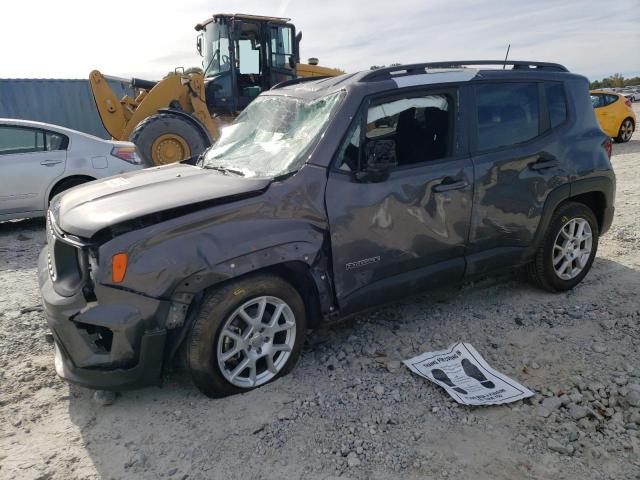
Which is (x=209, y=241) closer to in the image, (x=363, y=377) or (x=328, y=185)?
(x=328, y=185)

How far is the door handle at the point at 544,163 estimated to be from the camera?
12.3 ft

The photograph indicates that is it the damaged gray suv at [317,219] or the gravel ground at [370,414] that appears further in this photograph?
the damaged gray suv at [317,219]

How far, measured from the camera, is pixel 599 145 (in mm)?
4121

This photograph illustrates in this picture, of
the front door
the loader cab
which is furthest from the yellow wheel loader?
the front door

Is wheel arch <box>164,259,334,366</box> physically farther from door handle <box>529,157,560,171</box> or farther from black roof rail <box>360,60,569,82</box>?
door handle <box>529,157,560,171</box>

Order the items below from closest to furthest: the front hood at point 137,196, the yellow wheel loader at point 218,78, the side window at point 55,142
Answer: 1. the front hood at point 137,196
2. the side window at point 55,142
3. the yellow wheel loader at point 218,78

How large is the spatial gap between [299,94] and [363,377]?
202 centimetres

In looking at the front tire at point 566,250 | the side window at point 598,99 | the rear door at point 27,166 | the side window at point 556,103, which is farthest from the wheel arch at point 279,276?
the side window at point 598,99

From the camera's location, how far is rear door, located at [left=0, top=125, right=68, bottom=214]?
6.26 metres

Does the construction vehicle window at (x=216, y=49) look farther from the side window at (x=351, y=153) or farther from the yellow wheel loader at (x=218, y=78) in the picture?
the side window at (x=351, y=153)

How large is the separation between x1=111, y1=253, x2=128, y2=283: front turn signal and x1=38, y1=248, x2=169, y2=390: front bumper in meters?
0.06

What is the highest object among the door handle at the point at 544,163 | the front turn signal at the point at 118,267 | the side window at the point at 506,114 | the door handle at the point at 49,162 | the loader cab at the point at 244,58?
the loader cab at the point at 244,58

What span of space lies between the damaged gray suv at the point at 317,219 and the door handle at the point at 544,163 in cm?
1

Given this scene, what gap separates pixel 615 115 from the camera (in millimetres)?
13375
